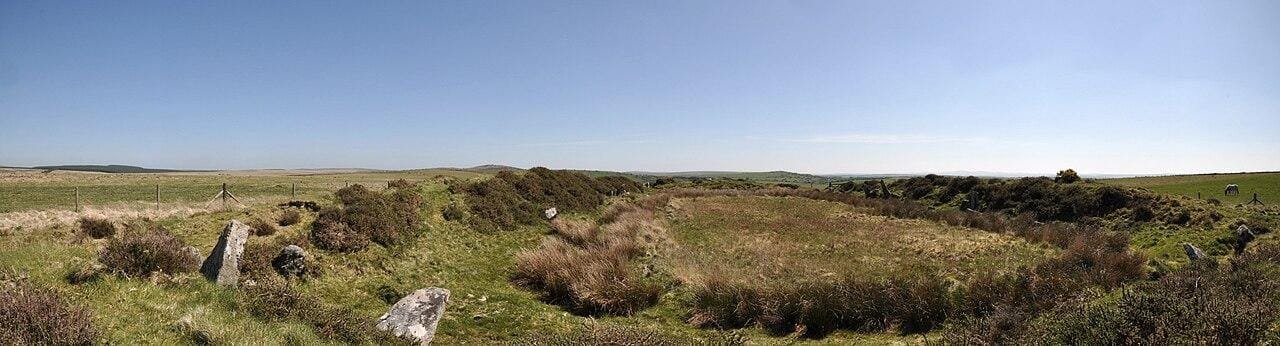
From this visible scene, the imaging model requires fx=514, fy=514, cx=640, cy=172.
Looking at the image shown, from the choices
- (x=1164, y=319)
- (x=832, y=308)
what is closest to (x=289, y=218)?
(x=832, y=308)

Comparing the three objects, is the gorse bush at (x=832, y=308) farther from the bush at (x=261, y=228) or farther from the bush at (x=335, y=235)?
the bush at (x=261, y=228)

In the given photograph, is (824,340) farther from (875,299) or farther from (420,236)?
(420,236)

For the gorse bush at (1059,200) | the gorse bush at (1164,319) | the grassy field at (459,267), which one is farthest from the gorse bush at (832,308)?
the gorse bush at (1059,200)

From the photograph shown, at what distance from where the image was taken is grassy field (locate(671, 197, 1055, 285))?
14406 millimetres

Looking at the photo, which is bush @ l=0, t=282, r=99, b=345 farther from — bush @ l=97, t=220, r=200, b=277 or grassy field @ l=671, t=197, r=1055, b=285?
grassy field @ l=671, t=197, r=1055, b=285

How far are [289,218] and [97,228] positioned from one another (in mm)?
3890

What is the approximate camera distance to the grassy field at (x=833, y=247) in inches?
567

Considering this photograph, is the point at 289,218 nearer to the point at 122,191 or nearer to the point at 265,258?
the point at 265,258

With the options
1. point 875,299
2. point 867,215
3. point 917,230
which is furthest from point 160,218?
point 867,215

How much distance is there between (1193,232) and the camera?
18047 millimetres

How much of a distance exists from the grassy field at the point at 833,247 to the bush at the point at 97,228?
46.6 ft

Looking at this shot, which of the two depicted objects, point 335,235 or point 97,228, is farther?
point 335,235

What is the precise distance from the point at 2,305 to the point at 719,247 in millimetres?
17003

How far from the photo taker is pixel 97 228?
12.6 m
